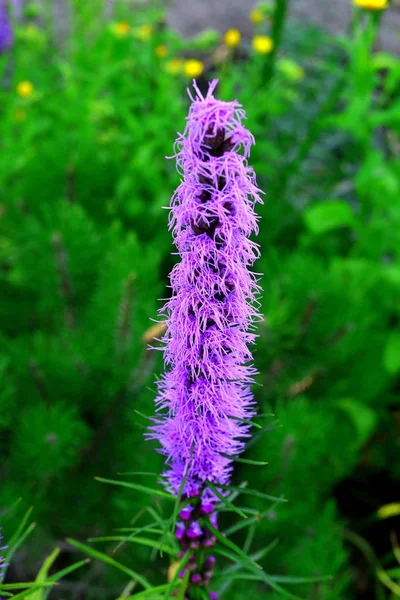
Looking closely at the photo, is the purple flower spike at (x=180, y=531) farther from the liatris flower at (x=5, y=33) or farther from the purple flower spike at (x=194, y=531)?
the liatris flower at (x=5, y=33)

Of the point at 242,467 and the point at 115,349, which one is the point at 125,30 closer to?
the point at 115,349

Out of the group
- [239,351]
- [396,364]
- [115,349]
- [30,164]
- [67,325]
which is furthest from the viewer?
[30,164]

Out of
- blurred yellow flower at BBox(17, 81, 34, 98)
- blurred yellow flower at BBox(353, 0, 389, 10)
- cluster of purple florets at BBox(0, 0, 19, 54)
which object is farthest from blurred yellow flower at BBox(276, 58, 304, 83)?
cluster of purple florets at BBox(0, 0, 19, 54)

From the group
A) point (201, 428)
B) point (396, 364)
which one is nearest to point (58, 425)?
point (201, 428)

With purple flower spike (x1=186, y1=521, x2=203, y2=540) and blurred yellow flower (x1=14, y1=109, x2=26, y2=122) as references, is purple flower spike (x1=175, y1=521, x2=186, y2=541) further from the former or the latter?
blurred yellow flower (x1=14, y1=109, x2=26, y2=122)

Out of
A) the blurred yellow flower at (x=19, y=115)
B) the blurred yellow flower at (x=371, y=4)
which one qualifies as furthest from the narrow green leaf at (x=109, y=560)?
the blurred yellow flower at (x=19, y=115)

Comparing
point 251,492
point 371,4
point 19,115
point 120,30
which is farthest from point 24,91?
point 251,492
